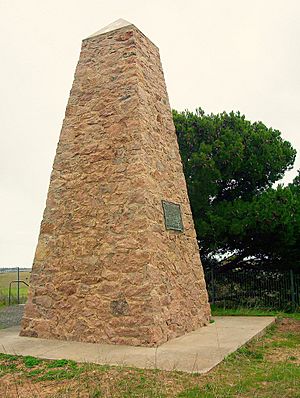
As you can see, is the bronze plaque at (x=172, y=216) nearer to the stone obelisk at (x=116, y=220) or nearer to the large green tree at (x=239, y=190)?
A: the stone obelisk at (x=116, y=220)

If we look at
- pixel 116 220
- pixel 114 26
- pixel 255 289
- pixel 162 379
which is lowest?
pixel 162 379

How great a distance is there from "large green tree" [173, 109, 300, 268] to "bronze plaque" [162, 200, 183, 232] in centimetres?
397

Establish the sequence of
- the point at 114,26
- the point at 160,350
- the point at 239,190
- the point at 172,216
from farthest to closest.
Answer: the point at 239,190, the point at 114,26, the point at 172,216, the point at 160,350

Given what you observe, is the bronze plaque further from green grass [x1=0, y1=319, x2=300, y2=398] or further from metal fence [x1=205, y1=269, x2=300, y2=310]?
metal fence [x1=205, y1=269, x2=300, y2=310]

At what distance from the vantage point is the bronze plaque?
757 cm

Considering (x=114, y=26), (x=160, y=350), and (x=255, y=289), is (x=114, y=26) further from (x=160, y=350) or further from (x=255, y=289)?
(x=255, y=289)

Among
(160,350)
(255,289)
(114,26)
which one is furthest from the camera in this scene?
(255,289)

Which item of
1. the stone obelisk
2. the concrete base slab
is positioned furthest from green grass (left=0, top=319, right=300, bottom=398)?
the stone obelisk

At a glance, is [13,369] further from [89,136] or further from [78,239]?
[89,136]

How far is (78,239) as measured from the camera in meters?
7.41

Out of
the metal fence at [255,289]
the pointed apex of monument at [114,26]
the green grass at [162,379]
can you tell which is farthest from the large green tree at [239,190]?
the green grass at [162,379]

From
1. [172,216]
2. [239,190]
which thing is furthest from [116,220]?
[239,190]

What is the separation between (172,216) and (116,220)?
3.85 ft

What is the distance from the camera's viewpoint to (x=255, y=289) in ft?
40.7
